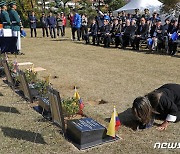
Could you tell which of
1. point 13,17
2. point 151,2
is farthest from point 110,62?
point 151,2

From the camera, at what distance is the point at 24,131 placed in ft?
14.7

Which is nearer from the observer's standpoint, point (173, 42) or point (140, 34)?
point (173, 42)

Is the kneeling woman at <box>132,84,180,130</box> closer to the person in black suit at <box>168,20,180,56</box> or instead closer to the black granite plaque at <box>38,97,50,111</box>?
the black granite plaque at <box>38,97,50,111</box>

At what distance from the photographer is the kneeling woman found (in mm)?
4148

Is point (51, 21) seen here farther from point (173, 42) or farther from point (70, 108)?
point (70, 108)

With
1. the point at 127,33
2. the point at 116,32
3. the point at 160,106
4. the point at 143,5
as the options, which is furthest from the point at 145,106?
the point at 143,5

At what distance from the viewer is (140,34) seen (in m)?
14.1

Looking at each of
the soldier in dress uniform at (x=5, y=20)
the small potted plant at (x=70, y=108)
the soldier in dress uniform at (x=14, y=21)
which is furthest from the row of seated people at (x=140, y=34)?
the small potted plant at (x=70, y=108)

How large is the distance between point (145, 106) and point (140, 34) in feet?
34.4

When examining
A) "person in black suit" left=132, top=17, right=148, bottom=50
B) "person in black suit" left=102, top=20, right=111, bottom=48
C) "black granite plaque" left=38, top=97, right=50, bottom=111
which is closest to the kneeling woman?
"black granite plaque" left=38, top=97, right=50, bottom=111

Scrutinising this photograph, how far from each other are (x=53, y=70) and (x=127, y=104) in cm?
385

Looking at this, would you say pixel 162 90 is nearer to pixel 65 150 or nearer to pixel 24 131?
pixel 65 150

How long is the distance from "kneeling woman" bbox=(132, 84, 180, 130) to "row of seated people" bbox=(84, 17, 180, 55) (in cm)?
820

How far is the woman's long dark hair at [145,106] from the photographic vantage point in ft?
13.5
